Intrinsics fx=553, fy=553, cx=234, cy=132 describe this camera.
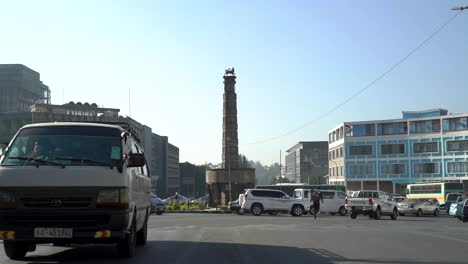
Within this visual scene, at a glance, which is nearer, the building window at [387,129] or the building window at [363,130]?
the building window at [387,129]

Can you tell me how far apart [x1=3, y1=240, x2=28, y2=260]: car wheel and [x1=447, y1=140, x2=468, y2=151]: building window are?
83.0 metres

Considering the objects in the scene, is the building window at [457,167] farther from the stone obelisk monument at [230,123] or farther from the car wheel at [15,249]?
the car wheel at [15,249]

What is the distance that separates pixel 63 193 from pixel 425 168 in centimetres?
8643

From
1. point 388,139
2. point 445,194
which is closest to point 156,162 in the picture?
point 388,139

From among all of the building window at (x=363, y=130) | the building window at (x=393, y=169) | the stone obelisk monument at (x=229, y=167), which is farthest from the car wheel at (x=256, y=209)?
the building window at (x=363, y=130)

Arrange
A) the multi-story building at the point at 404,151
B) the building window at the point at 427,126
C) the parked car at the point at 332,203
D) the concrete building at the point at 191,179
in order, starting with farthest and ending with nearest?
the concrete building at the point at 191,179, the building window at the point at 427,126, the multi-story building at the point at 404,151, the parked car at the point at 332,203

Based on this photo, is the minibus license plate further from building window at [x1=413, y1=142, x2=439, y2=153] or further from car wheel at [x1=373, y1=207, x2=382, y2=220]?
building window at [x1=413, y1=142, x2=439, y2=153]

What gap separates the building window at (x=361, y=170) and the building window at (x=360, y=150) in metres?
2.09

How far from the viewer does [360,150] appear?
9638 centimetres

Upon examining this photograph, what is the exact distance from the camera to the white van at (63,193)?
905cm

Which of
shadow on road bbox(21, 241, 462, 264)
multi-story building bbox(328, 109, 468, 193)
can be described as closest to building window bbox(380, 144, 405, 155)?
multi-story building bbox(328, 109, 468, 193)

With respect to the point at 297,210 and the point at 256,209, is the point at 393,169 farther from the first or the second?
the point at 256,209

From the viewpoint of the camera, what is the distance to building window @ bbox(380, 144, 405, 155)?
92.1 metres

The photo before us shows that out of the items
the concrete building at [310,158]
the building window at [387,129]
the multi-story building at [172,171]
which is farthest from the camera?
the concrete building at [310,158]
